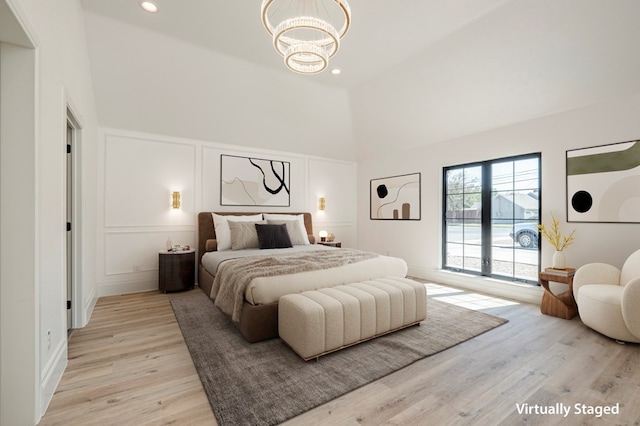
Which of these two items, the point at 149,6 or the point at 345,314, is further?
the point at 149,6

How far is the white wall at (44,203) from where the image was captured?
1533 millimetres

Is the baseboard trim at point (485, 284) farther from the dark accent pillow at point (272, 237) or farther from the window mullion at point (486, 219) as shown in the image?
the dark accent pillow at point (272, 237)

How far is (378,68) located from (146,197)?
13.1 feet

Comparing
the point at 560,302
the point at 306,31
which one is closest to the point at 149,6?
the point at 306,31

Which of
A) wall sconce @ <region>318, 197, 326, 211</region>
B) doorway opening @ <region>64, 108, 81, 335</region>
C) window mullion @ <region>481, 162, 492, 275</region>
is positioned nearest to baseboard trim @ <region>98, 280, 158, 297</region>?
doorway opening @ <region>64, 108, 81, 335</region>

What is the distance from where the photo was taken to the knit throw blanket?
265 cm

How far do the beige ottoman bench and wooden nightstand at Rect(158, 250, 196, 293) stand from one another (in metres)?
2.34

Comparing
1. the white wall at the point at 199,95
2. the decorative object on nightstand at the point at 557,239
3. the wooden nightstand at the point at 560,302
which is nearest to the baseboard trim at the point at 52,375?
the white wall at the point at 199,95

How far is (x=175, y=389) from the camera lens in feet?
6.23

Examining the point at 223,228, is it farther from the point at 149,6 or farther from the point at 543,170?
the point at 543,170

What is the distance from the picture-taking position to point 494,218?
436 centimetres

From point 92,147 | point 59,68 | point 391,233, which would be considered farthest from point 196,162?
point 391,233

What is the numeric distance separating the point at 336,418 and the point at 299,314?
76cm

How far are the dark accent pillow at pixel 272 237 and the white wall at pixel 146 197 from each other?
99 centimetres
